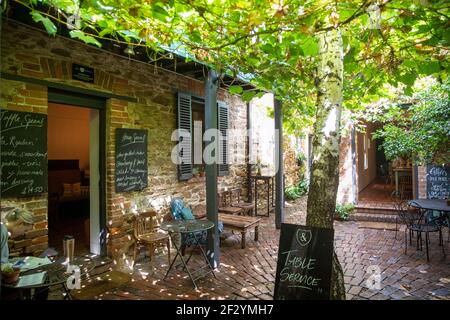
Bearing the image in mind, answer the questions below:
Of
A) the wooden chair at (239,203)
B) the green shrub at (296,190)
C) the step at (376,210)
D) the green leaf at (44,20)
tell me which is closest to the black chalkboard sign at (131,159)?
the green leaf at (44,20)

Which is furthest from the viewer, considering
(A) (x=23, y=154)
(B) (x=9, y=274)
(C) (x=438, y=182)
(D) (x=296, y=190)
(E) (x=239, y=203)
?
(D) (x=296, y=190)

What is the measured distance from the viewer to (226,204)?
7133 millimetres

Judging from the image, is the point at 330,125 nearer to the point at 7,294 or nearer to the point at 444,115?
the point at 7,294

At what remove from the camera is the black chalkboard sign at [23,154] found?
331 centimetres

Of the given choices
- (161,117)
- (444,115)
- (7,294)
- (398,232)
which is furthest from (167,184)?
(444,115)

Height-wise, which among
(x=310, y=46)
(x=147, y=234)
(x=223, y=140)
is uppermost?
(x=310, y=46)

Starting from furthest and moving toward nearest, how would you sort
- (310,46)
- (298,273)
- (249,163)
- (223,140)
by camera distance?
1. (249,163)
2. (223,140)
3. (310,46)
4. (298,273)

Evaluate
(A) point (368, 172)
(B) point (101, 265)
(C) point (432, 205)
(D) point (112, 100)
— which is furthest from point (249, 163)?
(A) point (368, 172)

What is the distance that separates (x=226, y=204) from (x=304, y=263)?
4545 mm

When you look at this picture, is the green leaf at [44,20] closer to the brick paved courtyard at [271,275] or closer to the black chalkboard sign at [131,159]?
the black chalkboard sign at [131,159]

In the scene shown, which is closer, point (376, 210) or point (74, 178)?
point (376, 210)

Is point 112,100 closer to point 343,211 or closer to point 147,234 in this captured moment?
point 147,234

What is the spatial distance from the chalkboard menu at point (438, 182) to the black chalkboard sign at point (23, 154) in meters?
7.73

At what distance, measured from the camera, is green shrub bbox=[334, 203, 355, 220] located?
7406 mm
